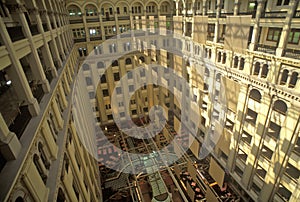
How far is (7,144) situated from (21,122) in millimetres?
1956

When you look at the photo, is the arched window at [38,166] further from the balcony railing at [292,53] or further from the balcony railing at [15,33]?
the balcony railing at [292,53]

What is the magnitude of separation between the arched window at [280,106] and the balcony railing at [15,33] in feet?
56.4

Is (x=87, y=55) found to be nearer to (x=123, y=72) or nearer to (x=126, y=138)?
(x=123, y=72)

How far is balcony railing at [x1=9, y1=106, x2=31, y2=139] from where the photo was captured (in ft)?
22.4

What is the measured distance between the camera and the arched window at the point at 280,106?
15211mm

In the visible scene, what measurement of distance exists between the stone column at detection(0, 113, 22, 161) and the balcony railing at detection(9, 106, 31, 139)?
101 cm

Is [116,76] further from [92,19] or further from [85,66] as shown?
[92,19]

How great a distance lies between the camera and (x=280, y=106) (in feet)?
50.8

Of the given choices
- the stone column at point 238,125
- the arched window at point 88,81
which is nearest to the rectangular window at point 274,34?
the stone column at point 238,125

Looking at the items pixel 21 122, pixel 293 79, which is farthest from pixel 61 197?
pixel 293 79

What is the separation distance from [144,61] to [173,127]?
12.2m

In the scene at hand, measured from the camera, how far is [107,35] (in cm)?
3038

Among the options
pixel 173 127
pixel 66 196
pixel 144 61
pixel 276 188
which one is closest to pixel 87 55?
pixel 144 61

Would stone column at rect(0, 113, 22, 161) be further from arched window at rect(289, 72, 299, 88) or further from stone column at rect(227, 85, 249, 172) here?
stone column at rect(227, 85, 249, 172)
